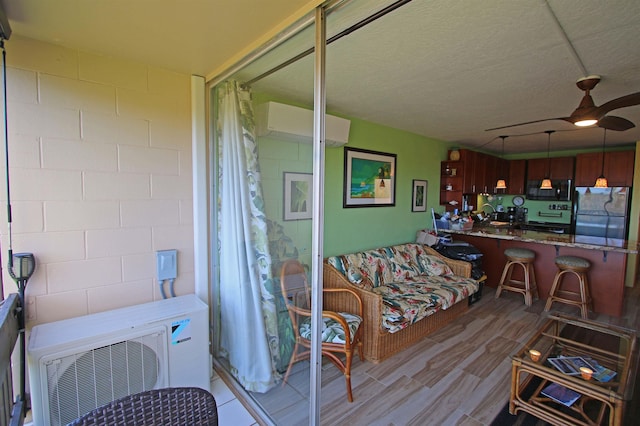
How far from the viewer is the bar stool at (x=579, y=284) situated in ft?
12.1

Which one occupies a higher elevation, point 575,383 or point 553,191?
point 553,191

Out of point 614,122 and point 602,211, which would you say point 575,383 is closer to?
point 614,122

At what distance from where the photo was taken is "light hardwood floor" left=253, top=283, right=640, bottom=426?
76.3 inches

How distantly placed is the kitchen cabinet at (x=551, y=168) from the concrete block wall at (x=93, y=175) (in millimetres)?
6547

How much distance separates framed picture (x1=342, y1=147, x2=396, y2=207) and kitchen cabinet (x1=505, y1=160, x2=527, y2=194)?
156 inches

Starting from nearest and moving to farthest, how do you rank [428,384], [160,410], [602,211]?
[160,410] < [428,384] < [602,211]

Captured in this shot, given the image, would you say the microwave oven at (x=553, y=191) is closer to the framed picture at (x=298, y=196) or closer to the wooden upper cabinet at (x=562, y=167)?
the wooden upper cabinet at (x=562, y=167)


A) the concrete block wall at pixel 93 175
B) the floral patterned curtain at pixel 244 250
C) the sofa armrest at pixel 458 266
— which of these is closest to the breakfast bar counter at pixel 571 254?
the sofa armrest at pixel 458 266

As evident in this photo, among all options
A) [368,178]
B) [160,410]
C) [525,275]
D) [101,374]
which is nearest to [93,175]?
[101,374]

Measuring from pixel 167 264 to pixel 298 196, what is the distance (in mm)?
1193

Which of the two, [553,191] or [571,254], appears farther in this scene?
[553,191]

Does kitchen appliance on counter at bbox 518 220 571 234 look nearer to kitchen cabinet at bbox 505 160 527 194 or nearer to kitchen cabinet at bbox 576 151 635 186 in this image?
kitchen cabinet at bbox 505 160 527 194

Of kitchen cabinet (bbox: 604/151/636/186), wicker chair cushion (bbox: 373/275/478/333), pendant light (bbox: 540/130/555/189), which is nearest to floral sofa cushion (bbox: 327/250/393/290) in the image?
wicker chair cushion (bbox: 373/275/478/333)

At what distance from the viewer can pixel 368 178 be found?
142 inches
